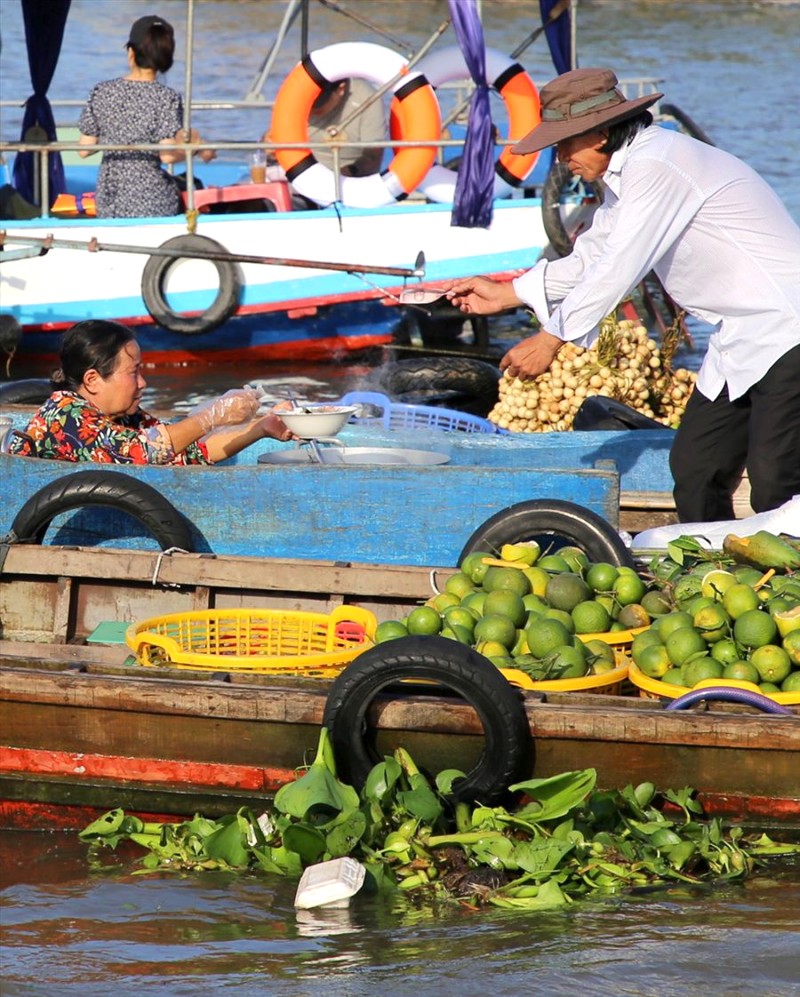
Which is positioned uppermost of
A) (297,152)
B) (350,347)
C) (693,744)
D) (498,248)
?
(297,152)

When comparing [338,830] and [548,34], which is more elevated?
[548,34]

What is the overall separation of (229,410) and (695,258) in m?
1.53

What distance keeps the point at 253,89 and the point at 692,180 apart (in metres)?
7.19

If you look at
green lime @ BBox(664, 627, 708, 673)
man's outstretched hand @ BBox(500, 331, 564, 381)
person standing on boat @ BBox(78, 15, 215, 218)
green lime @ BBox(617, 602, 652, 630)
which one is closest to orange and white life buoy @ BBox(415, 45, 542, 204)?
person standing on boat @ BBox(78, 15, 215, 218)

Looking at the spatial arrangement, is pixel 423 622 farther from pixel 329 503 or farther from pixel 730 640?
pixel 329 503

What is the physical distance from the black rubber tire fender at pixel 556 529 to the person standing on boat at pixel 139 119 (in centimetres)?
491

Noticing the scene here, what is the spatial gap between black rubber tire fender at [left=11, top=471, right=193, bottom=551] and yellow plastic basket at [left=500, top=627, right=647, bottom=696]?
1364 millimetres

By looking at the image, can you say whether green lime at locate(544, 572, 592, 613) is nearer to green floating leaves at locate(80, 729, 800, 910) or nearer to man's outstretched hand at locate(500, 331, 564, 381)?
green floating leaves at locate(80, 729, 800, 910)

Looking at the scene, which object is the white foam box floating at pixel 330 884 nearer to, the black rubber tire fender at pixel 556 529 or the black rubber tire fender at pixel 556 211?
the black rubber tire fender at pixel 556 529

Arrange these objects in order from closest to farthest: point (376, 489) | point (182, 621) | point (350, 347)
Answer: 1. point (182, 621)
2. point (376, 489)
3. point (350, 347)

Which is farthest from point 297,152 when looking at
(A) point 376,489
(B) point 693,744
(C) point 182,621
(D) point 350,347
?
(B) point 693,744

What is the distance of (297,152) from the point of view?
9492mm

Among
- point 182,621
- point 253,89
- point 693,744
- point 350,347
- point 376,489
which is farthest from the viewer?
point 253,89

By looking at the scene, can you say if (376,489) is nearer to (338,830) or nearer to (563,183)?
(338,830)
